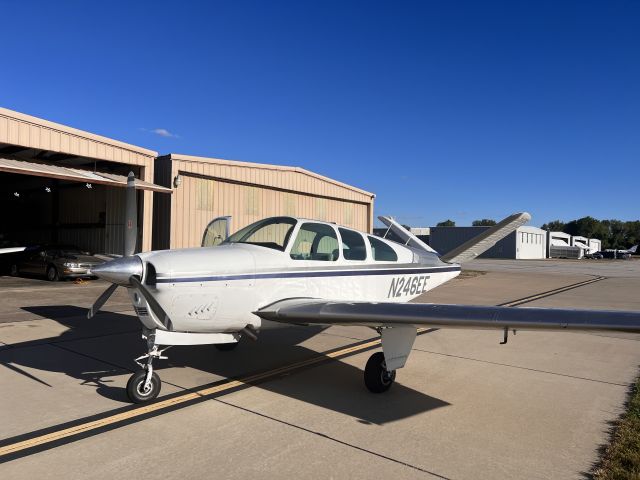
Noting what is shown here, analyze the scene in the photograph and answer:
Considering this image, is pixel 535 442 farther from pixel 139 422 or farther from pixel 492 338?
pixel 492 338

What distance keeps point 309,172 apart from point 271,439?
19281 millimetres

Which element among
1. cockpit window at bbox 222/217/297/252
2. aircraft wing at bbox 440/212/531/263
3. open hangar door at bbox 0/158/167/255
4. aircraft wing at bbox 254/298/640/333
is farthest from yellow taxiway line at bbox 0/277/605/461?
open hangar door at bbox 0/158/167/255

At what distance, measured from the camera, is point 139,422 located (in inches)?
165

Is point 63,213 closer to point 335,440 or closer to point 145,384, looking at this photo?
point 145,384

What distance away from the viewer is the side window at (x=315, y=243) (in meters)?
5.82

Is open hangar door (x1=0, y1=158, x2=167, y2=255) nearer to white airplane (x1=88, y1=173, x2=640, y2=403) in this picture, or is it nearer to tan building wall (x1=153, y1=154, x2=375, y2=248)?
tan building wall (x1=153, y1=154, x2=375, y2=248)

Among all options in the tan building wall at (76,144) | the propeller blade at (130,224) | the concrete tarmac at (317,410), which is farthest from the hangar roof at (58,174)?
→ the propeller blade at (130,224)

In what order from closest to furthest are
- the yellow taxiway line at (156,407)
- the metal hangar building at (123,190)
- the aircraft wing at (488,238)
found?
the yellow taxiway line at (156,407)
the aircraft wing at (488,238)
the metal hangar building at (123,190)

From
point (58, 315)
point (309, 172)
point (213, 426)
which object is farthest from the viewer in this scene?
point (309, 172)

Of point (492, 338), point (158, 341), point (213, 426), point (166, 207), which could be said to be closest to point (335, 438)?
point (213, 426)

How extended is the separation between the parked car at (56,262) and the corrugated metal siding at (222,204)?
332 centimetres

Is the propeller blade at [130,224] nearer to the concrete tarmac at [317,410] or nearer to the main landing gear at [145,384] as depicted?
the main landing gear at [145,384]

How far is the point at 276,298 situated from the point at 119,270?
5.94ft

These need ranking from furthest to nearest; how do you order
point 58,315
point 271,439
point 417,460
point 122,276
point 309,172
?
point 309,172, point 58,315, point 122,276, point 271,439, point 417,460
